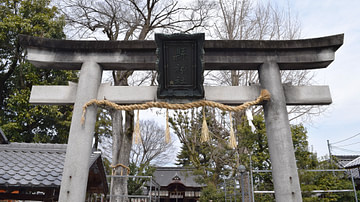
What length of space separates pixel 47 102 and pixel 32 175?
5.75 feet

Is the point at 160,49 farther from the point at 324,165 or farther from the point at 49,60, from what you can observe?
the point at 324,165

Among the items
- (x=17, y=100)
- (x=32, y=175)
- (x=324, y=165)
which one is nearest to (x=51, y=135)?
(x=17, y=100)

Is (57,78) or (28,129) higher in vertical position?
(57,78)

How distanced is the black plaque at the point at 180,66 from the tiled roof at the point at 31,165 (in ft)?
9.03

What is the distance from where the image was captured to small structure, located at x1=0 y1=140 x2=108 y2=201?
14.6ft

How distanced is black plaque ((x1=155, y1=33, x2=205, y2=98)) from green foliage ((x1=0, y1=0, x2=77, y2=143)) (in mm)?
9921

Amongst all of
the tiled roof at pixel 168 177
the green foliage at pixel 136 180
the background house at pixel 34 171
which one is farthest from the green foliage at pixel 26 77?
the tiled roof at pixel 168 177

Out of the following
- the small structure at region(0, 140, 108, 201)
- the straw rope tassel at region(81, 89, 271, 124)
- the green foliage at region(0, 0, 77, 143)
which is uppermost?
the green foliage at region(0, 0, 77, 143)

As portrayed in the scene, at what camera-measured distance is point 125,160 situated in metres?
10.8

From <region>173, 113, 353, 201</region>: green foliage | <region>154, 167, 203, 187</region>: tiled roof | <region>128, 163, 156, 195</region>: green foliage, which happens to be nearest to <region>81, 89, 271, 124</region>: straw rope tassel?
<region>173, 113, 353, 201</region>: green foliage

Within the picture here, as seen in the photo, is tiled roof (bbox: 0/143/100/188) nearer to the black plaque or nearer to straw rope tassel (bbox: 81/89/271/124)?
straw rope tassel (bbox: 81/89/271/124)

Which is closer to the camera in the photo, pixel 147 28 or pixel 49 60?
pixel 49 60

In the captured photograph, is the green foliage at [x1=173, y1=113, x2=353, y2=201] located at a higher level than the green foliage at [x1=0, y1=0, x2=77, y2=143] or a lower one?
lower

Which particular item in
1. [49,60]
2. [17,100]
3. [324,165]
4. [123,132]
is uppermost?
[17,100]
